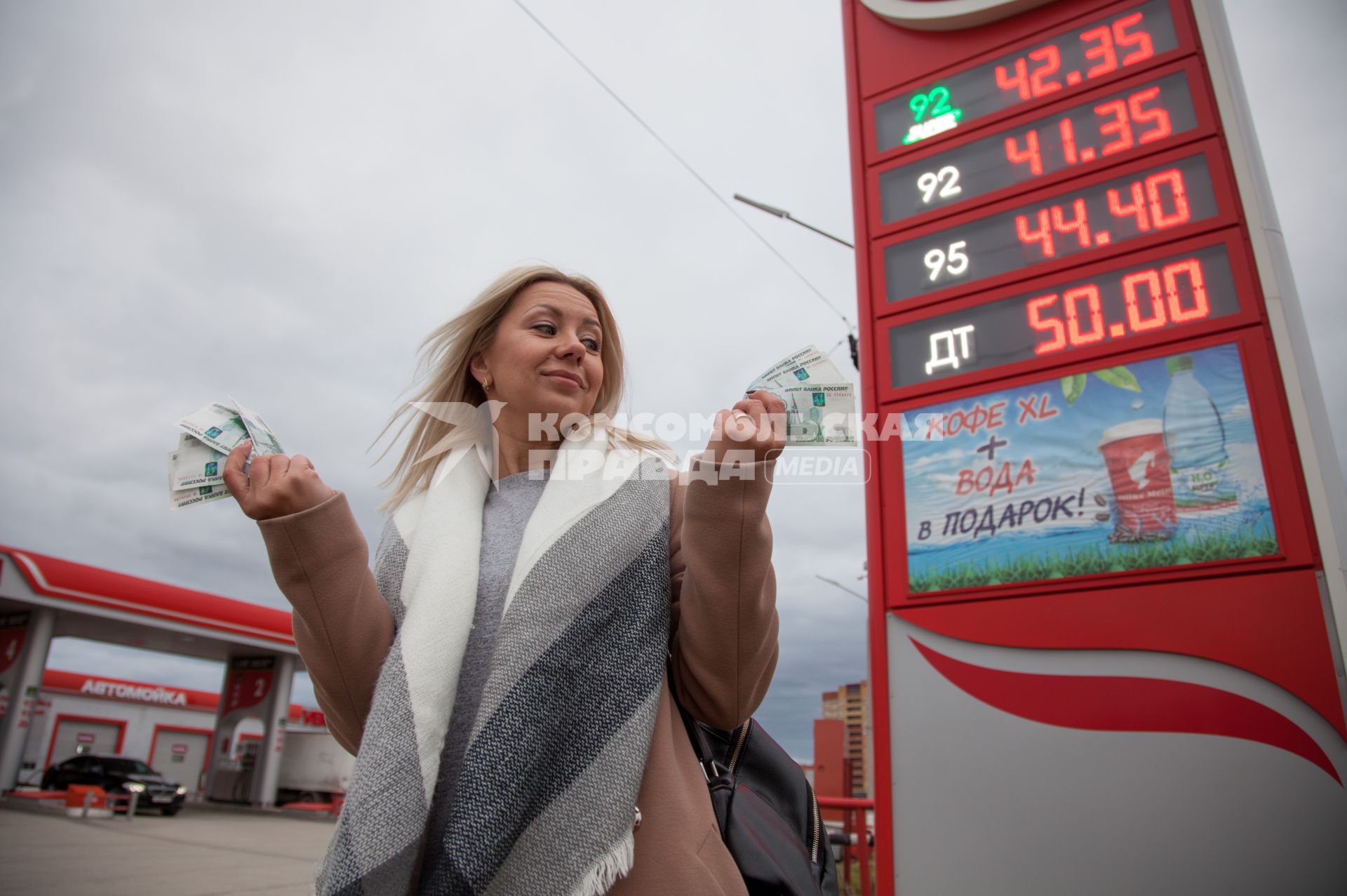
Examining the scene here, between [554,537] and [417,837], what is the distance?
461mm

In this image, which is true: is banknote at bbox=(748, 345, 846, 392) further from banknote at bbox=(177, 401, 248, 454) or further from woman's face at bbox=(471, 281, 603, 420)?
banknote at bbox=(177, 401, 248, 454)

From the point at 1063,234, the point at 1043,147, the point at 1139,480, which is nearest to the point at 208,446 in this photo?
the point at 1139,480

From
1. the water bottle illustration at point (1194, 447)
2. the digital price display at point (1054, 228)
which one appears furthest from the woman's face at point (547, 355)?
the digital price display at point (1054, 228)

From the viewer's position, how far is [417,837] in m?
1.06

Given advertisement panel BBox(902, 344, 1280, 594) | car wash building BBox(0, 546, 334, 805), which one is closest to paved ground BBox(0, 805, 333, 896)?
car wash building BBox(0, 546, 334, 805)

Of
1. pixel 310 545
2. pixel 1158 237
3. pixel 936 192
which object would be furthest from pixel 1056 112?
pixel 310 545

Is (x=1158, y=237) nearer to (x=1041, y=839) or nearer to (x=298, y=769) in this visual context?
(x=1041, y=839)

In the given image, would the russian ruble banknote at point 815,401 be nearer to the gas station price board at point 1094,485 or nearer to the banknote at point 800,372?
the banknote at point 800,372

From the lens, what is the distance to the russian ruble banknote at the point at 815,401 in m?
1.31

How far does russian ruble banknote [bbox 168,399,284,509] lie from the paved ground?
257 inches

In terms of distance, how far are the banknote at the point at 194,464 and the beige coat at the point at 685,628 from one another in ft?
0.65

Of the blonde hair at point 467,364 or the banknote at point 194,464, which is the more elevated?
the blonde hair at point 467,364

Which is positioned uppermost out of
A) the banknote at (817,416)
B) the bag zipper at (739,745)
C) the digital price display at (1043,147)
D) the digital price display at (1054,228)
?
the digital price display at (1043,147)

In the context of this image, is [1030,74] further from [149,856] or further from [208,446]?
[149,856]
